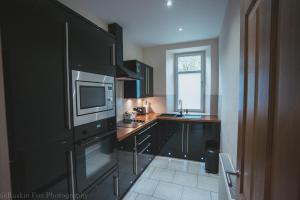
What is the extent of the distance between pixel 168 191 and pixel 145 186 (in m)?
0.36

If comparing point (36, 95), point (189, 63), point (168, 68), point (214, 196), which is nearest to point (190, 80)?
point (189, 63)

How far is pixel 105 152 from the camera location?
5.41 feet

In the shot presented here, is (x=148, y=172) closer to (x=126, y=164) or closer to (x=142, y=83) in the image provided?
(x=126, y=164)

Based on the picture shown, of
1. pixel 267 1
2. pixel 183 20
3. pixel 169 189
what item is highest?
pixel 183 20

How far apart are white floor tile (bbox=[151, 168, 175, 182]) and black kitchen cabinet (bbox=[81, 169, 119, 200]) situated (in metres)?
0.93

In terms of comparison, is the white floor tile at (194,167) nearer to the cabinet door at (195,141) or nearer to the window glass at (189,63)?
the cabinet door at (195,141)

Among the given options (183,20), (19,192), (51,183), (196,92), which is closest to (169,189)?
(51,183)

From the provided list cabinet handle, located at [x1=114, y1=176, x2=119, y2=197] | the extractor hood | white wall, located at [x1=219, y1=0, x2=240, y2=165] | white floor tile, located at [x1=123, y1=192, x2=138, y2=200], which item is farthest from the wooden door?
the extractor hood

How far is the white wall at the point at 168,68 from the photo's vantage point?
3318 mm

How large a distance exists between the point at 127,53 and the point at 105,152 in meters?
2.17

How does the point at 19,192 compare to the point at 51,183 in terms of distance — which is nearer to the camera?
the point at 19,192

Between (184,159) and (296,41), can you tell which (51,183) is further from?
(184,159)

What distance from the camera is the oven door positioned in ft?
4.18

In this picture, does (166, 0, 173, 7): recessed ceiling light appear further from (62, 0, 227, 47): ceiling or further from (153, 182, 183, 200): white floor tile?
(153, 182, 183, 200): white floor tile
